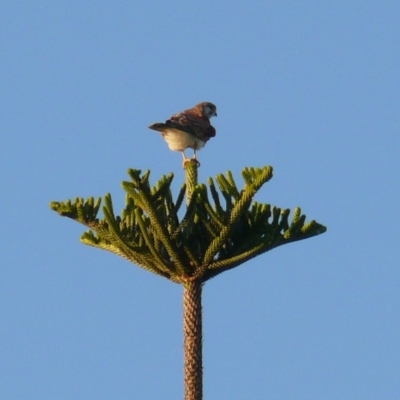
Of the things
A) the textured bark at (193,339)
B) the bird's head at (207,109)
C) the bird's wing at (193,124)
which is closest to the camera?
the textured bark at (193,339)

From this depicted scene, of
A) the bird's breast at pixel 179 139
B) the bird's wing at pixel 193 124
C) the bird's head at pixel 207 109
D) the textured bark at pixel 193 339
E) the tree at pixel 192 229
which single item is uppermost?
the bird's head at pixel 207 109

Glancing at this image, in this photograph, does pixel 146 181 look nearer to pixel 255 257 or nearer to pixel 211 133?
pixel 255 257

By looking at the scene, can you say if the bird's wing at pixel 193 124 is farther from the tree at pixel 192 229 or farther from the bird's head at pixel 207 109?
the tree at pixel 192 229

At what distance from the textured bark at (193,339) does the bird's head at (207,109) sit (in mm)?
5621

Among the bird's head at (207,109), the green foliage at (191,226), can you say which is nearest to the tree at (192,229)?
the green foliage at (191,226)

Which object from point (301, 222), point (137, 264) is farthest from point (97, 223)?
point (301, 222)

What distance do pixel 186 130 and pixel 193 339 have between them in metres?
4.72

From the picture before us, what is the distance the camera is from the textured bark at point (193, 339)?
571cm

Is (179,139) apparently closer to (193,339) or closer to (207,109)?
(207,109)

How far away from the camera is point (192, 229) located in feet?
20.6

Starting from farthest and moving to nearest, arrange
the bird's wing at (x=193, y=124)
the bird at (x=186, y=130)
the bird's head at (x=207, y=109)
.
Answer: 1. the bird's head at (x=207, y=109)
2. the bird's wing at (x=193, y=124)
3. the bird at (x=186, y=130)

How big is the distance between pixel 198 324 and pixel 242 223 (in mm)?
872

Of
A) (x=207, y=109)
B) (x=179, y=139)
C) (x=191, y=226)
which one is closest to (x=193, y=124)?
(x=179, y=139)

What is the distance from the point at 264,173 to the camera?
5977 millimetres
